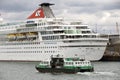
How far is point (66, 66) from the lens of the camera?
227 feet

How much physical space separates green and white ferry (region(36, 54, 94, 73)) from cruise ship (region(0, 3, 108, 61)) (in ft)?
60.2

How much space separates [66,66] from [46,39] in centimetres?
2818

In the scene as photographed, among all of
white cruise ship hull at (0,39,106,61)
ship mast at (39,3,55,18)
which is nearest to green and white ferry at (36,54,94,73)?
white cruise ship hull at (0,39,106,61)

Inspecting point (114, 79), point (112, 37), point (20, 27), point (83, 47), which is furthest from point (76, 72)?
point (112, 37)

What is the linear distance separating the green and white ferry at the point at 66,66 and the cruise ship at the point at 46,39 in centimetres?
1834

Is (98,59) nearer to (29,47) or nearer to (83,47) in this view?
(83,47)

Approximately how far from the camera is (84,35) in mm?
93312

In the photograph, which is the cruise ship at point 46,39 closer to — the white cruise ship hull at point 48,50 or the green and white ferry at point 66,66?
the white cruise ship hull at point 48,50

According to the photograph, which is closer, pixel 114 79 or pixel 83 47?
pixel 114 79

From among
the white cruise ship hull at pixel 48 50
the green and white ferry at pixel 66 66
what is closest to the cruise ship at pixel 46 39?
the white cruise ship hull at pixel 48 50

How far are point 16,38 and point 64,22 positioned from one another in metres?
Answer: 12.9

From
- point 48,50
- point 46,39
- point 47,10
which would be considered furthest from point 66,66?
point 47,10

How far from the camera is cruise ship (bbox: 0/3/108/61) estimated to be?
92000mm

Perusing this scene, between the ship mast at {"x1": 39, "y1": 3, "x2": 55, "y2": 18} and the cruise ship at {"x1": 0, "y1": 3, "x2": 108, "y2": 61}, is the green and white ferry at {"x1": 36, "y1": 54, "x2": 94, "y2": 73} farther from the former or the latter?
the ship mast at {"x1": 39, "y1": 3, "x2": 55, "y2": 18}
